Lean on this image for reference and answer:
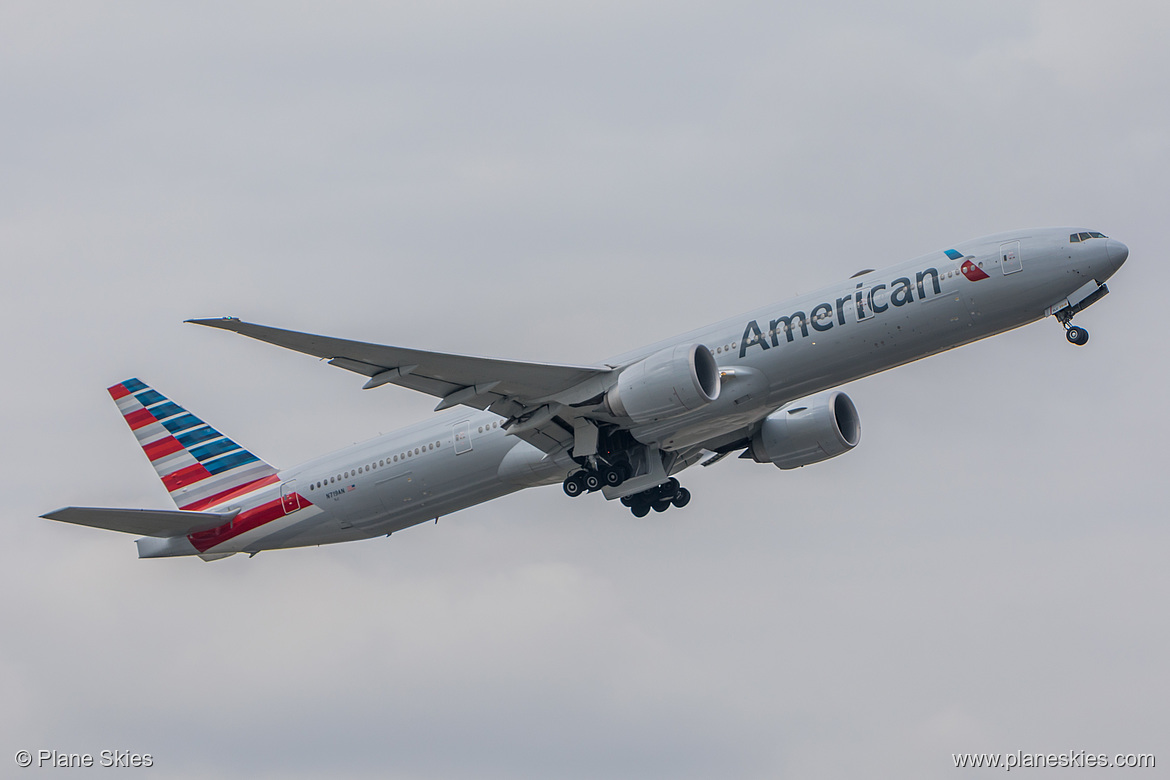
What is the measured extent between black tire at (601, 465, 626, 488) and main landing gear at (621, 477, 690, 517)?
4407 millimetres

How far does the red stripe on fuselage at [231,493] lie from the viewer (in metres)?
39.8

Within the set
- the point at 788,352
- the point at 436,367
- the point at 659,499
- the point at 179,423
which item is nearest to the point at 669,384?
the point at 788,352

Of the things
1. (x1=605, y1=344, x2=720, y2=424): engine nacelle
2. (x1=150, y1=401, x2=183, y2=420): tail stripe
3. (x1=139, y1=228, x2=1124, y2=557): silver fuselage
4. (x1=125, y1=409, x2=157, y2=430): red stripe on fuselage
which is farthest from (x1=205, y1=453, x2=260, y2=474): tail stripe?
(x1=605, y1=344, x2=720, y2=424): engine nacelle

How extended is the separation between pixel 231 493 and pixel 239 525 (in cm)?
146

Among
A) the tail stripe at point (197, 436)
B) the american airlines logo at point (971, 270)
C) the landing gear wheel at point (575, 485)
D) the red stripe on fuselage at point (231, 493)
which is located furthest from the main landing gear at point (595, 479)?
the tail stripe at point (197, 436)

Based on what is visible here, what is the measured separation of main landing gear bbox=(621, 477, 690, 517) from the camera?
1583 inches

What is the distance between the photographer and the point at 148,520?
1497 inches

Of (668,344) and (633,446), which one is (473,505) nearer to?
(633,446)

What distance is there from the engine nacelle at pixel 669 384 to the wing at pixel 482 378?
109 cm

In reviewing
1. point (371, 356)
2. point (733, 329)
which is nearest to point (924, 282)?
point (733, 329)

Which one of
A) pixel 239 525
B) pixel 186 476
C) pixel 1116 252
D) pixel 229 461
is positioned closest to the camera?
pixel 1116 252

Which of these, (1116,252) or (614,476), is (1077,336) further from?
(614,476)

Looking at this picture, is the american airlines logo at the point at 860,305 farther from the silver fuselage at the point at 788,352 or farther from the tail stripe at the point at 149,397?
the tail stripe at the point at 149,397

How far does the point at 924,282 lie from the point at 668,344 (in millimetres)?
6568
